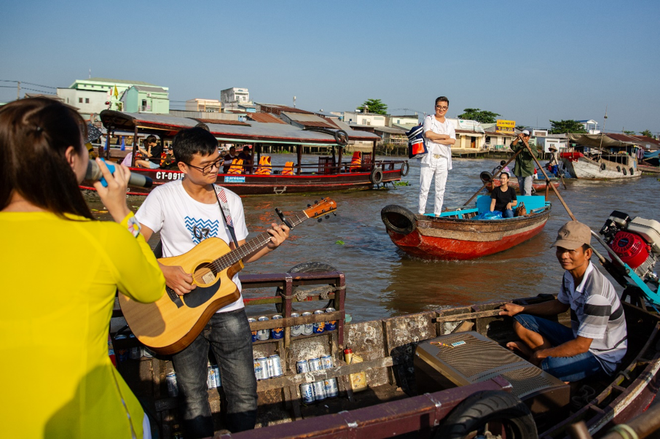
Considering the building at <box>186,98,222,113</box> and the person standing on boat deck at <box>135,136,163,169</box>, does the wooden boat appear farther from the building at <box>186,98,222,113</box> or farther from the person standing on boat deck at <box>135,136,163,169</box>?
the building at <box>186,98,222,113</box>

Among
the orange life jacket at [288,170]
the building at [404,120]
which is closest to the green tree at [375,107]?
the building at [404,120]

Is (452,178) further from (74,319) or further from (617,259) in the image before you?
(74,319)

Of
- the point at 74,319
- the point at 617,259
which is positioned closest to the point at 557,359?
the point at 617,259

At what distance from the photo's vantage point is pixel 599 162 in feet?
99.9

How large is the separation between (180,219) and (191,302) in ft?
1.65

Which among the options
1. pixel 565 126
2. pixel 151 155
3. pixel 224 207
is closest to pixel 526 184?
pixel 224 207

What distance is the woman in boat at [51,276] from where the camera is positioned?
4.29ft

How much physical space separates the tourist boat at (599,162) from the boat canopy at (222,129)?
716 inches

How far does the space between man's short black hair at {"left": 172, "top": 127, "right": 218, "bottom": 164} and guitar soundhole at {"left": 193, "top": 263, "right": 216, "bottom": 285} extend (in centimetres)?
65

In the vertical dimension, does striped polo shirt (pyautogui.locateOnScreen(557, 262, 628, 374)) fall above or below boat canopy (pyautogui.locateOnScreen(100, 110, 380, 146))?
below

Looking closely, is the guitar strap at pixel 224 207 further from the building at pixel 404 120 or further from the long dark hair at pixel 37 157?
the building at pixel 404 120

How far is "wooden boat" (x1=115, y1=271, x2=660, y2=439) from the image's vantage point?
7.32ft

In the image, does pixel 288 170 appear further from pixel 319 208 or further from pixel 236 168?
pixel 319 208

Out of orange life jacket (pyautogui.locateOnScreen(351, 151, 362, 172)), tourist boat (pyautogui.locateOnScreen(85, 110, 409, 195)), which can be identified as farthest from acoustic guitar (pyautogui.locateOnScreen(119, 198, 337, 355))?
orange life jacket (pyautogui.locateOnScreen(351, 151, 362, 172))
